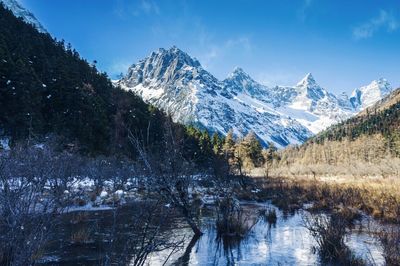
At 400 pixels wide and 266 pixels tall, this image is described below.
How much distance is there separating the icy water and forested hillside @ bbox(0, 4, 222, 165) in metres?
16.2

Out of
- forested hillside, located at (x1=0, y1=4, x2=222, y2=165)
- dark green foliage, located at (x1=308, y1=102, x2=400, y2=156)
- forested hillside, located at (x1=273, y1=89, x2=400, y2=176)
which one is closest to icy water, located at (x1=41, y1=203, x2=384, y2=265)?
forested hillside, located at (x1=0, y1=4, x2=222, y2=165)

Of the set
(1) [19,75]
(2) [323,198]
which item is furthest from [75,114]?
(2) [323,198]

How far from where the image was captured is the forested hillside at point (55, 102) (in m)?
45.2

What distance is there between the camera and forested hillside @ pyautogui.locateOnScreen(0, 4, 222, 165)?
45.2 meters

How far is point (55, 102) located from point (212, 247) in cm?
4811

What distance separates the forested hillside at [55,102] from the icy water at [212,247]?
53.3 ft

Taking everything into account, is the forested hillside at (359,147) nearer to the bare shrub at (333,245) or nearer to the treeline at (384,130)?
the treeline at (384,130)

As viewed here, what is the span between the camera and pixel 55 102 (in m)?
56.1

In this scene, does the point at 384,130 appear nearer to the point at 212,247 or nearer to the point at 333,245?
the point at 212,247

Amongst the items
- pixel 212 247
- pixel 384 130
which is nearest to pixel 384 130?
pixel 384 130

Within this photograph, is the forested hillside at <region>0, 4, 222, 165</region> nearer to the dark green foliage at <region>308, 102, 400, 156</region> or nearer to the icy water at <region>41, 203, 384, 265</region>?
the icy water at <region>41, 203, 384, 265</region>

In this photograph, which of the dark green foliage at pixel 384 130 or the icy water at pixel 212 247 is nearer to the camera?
the icy water at pixel 212 247

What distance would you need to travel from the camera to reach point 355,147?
13438cm

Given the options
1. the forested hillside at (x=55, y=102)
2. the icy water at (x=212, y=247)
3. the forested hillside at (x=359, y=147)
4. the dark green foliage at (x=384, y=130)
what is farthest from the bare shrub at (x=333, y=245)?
the dark green foliage at (x=384, y=130)
